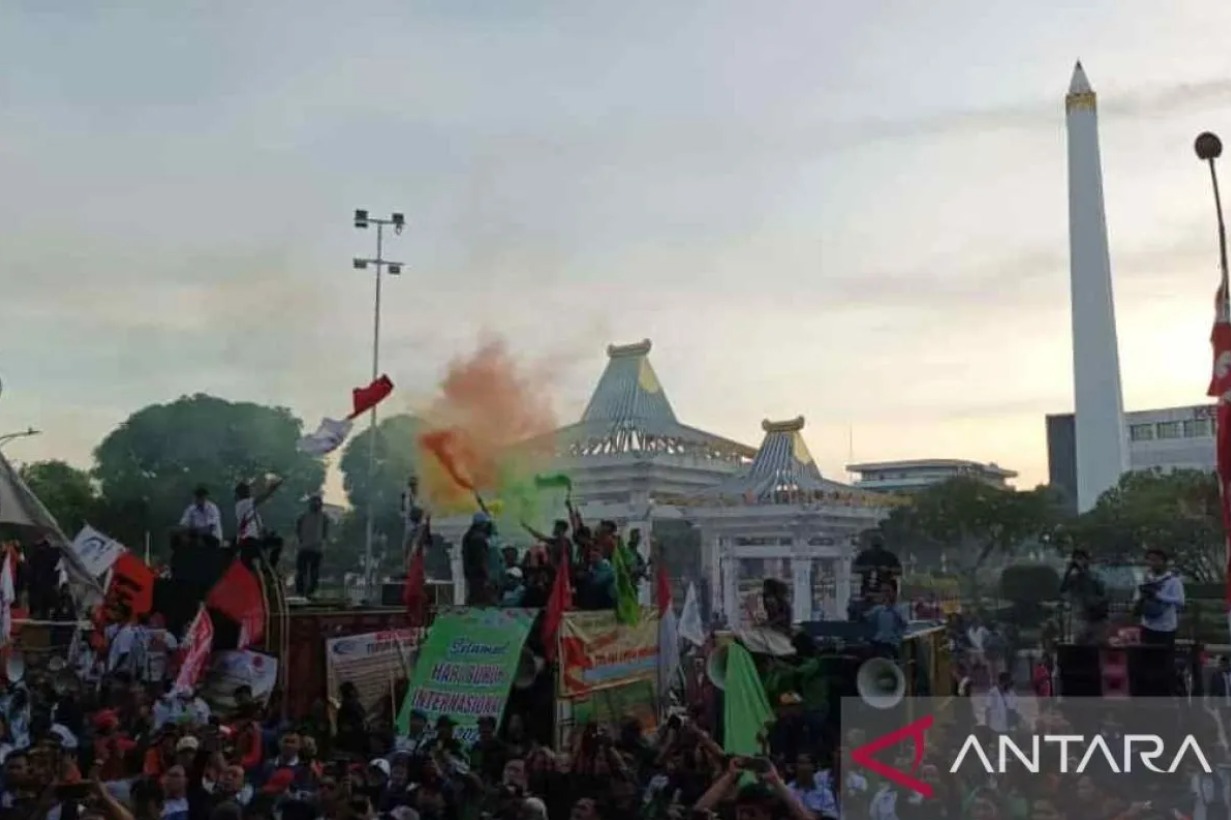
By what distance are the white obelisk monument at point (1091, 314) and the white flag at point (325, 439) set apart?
58444 millimetres

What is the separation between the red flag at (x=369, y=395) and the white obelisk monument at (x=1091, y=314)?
5832 centimetres

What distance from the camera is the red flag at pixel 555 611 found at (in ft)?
41.1

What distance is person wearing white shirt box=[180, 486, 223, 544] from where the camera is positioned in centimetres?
1636

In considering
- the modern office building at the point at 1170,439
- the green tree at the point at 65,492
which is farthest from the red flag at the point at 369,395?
the modern office building at the point at 1170,439

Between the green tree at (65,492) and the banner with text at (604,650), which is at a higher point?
the green tree at (65,492)

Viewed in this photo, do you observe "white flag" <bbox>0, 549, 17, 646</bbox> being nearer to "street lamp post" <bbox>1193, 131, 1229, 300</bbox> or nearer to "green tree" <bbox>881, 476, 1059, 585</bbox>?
"street lamp post" <bbox>1193, 131, 1229, 300</bbox>

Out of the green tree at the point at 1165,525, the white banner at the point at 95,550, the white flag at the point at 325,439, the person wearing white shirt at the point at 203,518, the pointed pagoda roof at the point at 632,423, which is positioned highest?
the pointed pagoda roof at the point at 632,423

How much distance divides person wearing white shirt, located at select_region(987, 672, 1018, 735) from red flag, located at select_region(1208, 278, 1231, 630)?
15.7 feet

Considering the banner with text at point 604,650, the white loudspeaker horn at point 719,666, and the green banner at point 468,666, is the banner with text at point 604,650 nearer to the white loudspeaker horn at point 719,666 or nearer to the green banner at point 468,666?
the green banner at point 468,666

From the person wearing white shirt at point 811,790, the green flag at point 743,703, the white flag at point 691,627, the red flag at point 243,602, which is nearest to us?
the person wearing white shirt at point 811,790

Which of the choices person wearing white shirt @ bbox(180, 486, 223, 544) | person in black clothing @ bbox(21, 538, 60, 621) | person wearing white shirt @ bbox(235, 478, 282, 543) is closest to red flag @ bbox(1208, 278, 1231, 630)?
person wearing white shirt @ bbox(235, 478, 282, 543)

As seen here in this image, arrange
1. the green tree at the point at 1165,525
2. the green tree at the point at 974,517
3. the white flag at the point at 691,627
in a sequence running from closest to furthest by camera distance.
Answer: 1. the white flag at the point at 691,627
2. the green tree at the point at 1165,525
3. the green tree at the point at 974,517

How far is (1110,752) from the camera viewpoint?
9.68 metres

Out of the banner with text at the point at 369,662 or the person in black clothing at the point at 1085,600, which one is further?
the banner with text at the point at 369,662
